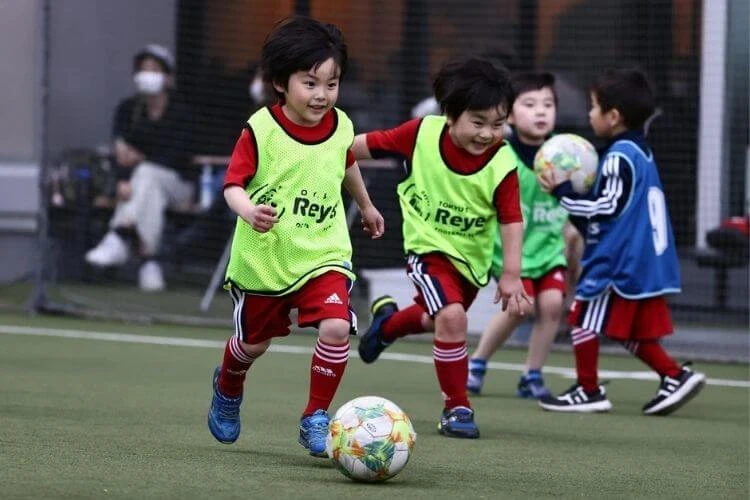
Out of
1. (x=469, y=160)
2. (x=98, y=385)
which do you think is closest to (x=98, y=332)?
(x=98, y=385)

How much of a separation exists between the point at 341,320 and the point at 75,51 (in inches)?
335

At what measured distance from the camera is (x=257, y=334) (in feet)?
18.1

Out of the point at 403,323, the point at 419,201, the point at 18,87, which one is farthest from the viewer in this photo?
the point at 18,87

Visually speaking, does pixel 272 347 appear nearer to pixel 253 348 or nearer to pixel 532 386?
pixel 532 386

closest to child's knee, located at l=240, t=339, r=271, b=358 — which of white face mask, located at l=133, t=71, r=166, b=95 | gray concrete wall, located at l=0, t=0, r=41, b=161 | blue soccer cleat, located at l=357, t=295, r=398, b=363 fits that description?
blue soccer cleat, located at l=357, t=295, r=398, b=363

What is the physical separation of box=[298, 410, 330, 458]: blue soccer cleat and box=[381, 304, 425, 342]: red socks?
6.28 feet

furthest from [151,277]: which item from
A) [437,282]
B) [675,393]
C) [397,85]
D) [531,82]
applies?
[437,282]

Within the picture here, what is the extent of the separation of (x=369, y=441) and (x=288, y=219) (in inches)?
Result: 36.5

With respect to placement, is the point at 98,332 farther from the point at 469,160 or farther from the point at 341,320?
the point at 341,320

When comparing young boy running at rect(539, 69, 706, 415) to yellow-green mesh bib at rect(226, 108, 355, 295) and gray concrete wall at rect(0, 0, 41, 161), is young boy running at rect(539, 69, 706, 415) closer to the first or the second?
yellow-green mesh bib at rect(226, 108, 355, 295)

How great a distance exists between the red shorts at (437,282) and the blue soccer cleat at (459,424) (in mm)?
439

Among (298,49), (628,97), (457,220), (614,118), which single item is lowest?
(457,220)

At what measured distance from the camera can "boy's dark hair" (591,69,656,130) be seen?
762 cm

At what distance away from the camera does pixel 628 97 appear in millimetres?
7617
